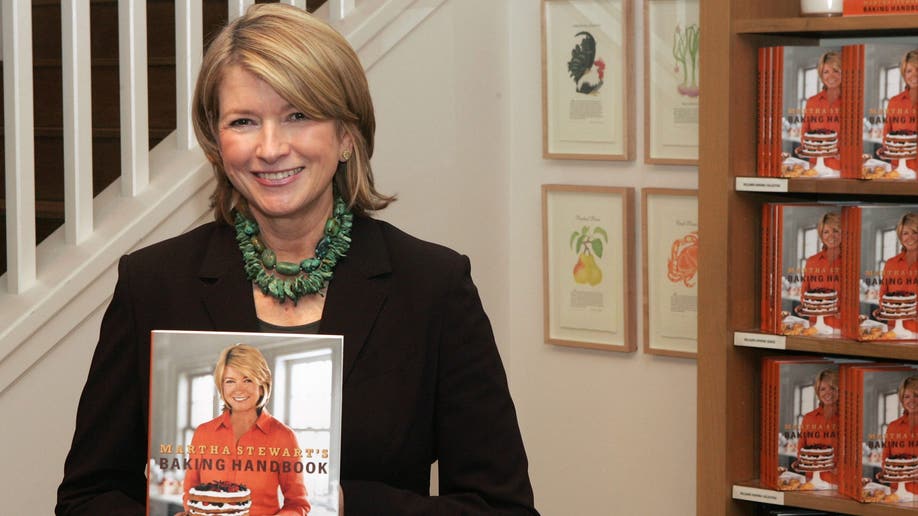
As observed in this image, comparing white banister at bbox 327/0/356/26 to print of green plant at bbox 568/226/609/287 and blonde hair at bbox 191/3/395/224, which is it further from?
blonde hair at bbox 191/3/395/224

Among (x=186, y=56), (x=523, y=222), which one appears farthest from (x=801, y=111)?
(x=186, y=56)

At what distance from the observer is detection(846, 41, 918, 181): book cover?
269 centimetres

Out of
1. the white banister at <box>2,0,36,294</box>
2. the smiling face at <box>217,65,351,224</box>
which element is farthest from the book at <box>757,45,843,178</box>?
the white banister at <box>2,0,36,294</box>

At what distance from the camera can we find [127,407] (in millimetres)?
1628

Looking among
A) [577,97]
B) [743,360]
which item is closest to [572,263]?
[577,97]

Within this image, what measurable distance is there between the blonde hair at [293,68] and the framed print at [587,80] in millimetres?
1859

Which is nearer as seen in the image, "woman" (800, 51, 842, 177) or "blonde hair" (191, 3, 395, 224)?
"blonde hair" (191, 3, 395, 224)

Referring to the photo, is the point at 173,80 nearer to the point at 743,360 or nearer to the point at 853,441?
the point at 743,360

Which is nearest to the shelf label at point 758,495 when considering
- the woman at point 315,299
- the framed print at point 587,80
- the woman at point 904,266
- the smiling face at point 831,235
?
the woman at point 904,266

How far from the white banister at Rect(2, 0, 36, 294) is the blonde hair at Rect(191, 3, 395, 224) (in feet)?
2.42

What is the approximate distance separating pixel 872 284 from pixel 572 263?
106 centimetres

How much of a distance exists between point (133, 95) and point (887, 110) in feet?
5.42

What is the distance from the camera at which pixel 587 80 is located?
3.52 meters

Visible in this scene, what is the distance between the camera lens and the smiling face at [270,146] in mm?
1582
